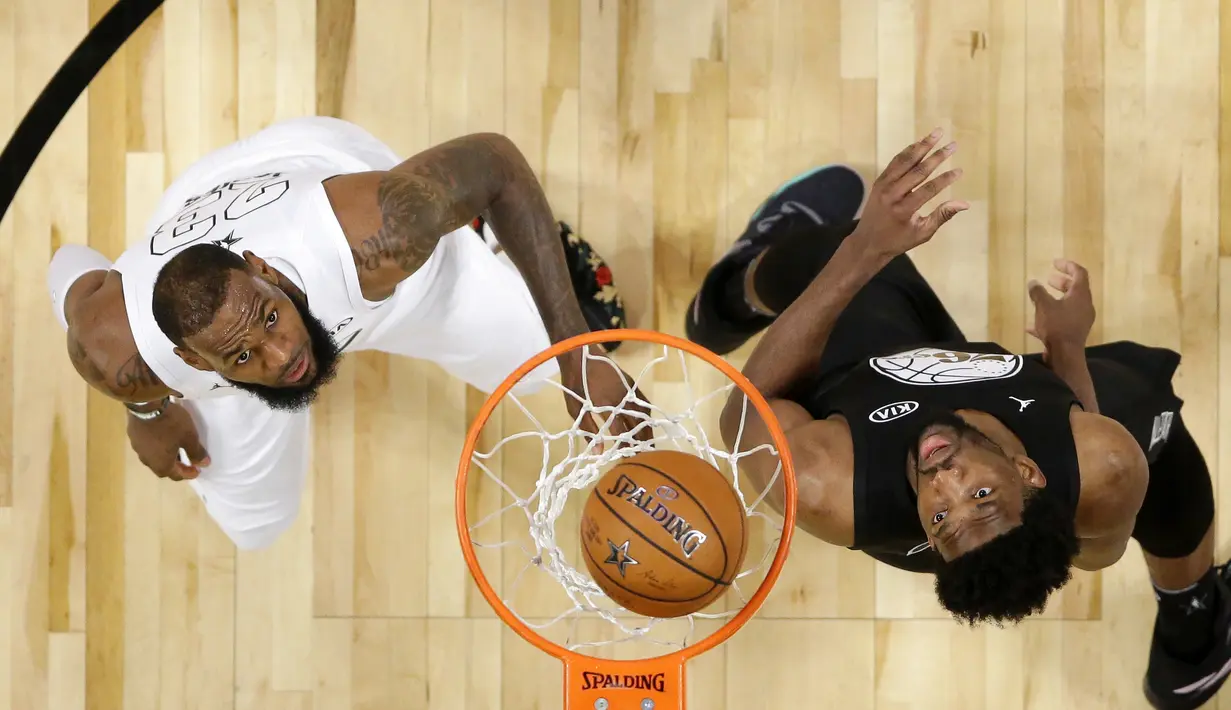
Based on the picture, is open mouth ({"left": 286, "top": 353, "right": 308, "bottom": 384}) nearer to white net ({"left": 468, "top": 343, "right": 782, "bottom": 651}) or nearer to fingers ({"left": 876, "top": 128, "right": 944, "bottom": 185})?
white net ({"left": 468, "top": 343, "right": 782, "bottom": 651})

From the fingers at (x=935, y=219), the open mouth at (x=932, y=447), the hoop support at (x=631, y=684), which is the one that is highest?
the fingers at (x=935, y=219)

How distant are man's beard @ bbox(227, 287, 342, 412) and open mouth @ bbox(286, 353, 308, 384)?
0.03 metres

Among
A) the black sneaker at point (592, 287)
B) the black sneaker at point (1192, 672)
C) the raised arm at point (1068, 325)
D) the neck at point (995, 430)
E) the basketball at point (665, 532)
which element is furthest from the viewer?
the black sneaker at point (592, 287)

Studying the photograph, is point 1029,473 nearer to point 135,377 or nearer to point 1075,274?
point 1075,274

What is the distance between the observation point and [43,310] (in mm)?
2357

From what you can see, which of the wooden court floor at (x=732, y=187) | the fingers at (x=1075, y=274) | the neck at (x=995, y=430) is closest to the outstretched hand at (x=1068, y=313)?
the fingers at (x=1075, y=274)

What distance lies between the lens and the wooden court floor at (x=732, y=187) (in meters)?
2.32

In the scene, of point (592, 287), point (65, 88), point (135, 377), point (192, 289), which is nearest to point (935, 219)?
point (592, 287)

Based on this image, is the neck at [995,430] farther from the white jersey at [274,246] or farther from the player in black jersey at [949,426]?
the white jersey at [274,246]

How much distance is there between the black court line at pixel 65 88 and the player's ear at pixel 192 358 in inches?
46.2

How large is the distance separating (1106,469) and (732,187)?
115cm

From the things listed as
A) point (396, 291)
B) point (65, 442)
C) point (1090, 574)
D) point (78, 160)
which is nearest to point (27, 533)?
point (65, 442)

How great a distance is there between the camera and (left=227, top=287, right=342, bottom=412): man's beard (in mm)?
1646

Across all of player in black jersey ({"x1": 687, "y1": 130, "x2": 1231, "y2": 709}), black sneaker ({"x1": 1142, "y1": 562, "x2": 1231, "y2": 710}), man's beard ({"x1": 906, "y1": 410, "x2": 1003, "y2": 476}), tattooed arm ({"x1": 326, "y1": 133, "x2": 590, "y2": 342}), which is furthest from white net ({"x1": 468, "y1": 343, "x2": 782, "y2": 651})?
black sneaker ({"x1": 1142, "y1": 562, "x2": 1231, "y2": 710})
